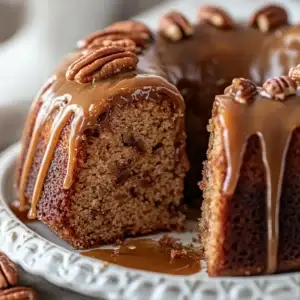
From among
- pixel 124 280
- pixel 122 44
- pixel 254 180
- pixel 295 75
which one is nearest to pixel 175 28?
pixel 122 44

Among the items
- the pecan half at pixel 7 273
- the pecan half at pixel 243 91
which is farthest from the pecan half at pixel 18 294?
the pecan half at pixel 243 91

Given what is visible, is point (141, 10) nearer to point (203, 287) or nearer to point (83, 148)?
point (83, 148)

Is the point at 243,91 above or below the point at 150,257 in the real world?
above

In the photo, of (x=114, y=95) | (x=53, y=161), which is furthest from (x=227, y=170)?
(x=53, y=161)

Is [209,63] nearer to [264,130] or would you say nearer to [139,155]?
[139,155]

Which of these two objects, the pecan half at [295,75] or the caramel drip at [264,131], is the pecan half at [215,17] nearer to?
the pecan half at [295,75]
